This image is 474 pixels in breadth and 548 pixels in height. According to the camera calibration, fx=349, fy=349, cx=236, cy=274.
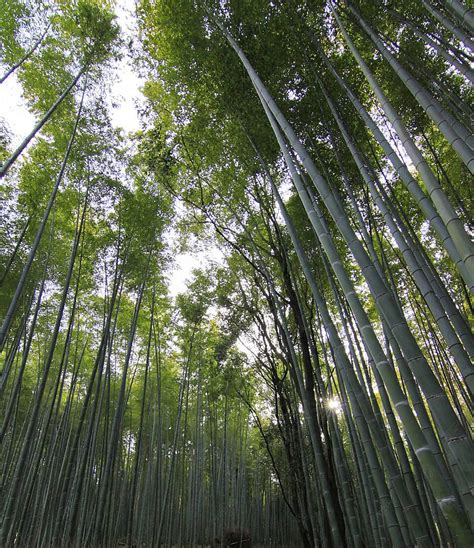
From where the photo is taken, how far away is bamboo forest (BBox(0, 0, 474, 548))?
6.01ft

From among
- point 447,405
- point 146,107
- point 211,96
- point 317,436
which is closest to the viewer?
point 447,405

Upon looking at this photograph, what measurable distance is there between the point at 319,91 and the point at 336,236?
206cm

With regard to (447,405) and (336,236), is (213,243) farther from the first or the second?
(447,405)

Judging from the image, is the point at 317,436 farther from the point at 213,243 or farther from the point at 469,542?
the point at 213,243

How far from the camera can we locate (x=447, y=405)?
1.07 metres

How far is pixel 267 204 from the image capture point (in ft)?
15.4

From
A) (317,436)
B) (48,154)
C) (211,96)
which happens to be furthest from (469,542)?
(48,154)

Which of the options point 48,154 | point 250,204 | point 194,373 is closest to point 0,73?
point 48,154

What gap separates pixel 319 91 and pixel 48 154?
13.2ft

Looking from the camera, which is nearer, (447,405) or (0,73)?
(447,405)

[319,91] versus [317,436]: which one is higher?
[319,91]

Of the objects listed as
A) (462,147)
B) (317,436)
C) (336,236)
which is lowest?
(317,436)

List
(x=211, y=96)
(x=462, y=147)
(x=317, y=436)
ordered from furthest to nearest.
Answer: (x=211, y=96), (x=317, y=436), (x=462, y=147)

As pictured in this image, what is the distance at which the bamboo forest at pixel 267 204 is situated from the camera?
1832 mm
